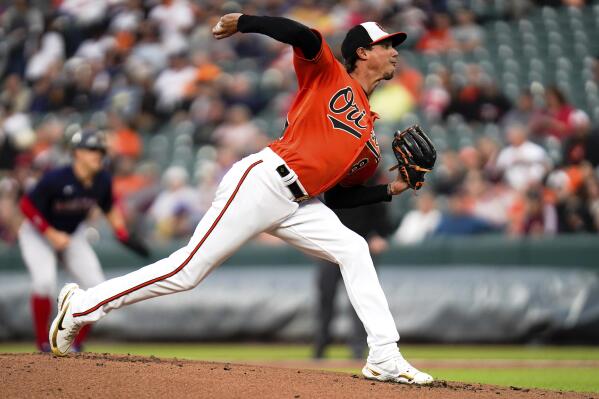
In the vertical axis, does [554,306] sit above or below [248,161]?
below

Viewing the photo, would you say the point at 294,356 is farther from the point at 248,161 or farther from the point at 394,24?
the point at 394,24

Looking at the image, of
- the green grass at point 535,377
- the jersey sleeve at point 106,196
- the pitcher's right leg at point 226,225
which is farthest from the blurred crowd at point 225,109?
the pitcher's right leg at point 226,225

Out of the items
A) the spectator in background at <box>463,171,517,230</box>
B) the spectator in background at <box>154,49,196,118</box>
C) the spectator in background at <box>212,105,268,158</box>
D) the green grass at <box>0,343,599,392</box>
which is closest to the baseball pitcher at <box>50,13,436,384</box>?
the green grass at <box>0,343,599,392</box>

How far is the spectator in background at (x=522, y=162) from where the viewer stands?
428 inches

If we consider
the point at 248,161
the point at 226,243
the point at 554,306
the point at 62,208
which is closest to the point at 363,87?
the point at 248,161

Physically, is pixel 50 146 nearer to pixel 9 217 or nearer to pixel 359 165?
pixel 9 217

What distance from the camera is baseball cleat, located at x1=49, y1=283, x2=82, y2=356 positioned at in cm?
506

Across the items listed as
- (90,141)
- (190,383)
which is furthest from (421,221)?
(190,383)

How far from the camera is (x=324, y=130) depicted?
189 inches

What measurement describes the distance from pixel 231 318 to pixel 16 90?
7261 millimetres

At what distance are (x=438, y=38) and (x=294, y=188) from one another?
31.7 feet

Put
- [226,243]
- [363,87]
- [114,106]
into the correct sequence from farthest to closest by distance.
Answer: [114,106]
[363,87]
[226,243]

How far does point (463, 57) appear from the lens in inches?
532

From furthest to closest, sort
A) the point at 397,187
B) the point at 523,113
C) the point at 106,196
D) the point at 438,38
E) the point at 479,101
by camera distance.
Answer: the point at 438,38
the point at 479,101
the point at 523,113
the point at 106,196
the point at 397,187
